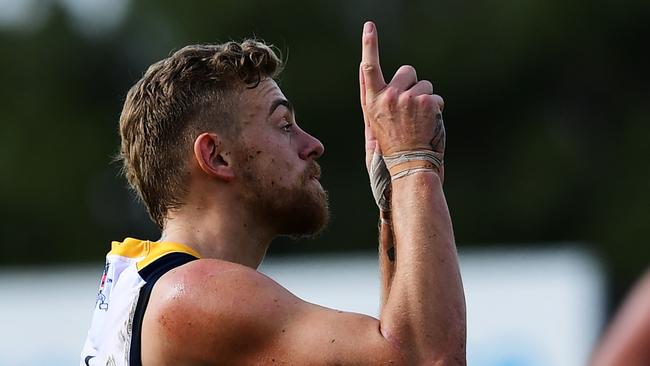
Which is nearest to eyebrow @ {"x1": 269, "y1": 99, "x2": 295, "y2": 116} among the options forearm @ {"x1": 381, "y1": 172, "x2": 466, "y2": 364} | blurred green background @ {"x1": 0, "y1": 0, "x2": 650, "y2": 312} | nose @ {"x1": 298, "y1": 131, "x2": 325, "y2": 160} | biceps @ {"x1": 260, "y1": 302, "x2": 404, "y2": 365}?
nose @ {"x1": 298, "y1": 131, "x2": 325, "y2": 160}

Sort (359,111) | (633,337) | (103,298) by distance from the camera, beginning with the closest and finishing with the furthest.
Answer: (633,337) < (103,298) < (359,111)

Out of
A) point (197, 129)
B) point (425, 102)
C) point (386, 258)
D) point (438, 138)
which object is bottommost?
point (386, 258)

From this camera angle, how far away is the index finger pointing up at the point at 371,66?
4551 mm

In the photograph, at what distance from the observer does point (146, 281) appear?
4.48 meters

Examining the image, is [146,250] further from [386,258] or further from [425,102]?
[425,102]

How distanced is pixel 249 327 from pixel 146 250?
619 mm

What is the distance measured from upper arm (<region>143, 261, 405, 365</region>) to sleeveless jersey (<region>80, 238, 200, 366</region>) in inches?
2.7

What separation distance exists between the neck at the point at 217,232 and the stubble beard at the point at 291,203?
2.5 inches

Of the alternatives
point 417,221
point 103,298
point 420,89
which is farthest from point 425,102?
point 103,298

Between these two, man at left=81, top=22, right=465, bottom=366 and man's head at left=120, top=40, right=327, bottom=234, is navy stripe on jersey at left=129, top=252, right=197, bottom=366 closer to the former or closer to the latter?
man at left=81, top=22, right=465, bottom=366

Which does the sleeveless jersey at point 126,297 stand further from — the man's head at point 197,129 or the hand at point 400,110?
the hand at point 400,110

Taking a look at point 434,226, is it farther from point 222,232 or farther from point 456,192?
point 456,192

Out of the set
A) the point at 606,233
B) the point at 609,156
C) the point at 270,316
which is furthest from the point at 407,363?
the point at 609,156

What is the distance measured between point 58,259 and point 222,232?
73.1 ft
